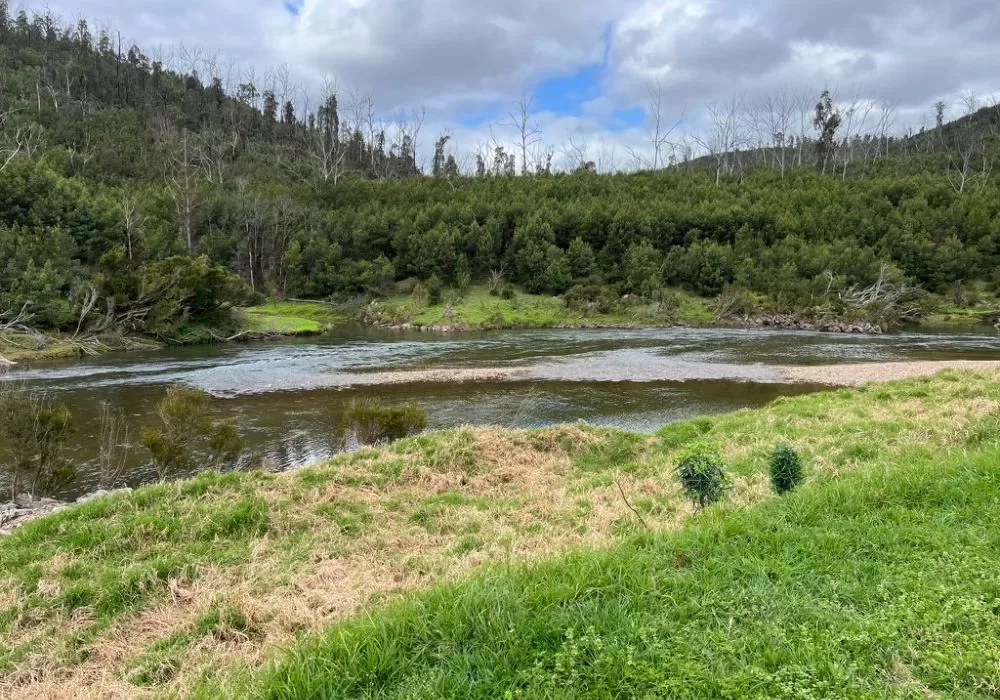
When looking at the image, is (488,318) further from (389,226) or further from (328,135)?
(328,135)

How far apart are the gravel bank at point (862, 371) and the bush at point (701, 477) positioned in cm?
1841

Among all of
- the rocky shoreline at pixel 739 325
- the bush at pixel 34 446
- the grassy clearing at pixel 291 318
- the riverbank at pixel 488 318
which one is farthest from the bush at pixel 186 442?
the rocky shoreline at pixel 739 325

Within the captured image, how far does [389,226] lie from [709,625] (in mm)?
68428

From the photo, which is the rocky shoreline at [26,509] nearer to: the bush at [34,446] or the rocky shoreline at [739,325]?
the bush at [34,446]

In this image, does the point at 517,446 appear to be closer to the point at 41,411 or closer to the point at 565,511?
the point at 565,511

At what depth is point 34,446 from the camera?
12312mm

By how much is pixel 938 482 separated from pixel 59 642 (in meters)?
9.14

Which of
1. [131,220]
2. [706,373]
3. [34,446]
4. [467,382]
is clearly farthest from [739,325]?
[131,220]

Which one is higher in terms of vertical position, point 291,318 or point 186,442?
point 291,318

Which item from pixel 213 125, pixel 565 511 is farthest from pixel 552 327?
pixel 213 125

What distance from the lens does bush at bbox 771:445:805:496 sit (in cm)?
718

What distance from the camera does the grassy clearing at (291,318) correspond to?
151ft

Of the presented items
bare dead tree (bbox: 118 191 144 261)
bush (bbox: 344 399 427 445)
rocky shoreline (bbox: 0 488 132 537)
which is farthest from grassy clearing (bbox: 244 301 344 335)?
rocky shoreline (bbox: 0 488 132 537)

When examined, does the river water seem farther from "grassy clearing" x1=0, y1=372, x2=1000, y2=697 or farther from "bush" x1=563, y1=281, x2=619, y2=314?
"bush" x1=563, y1=281, x2=619, y2=314
